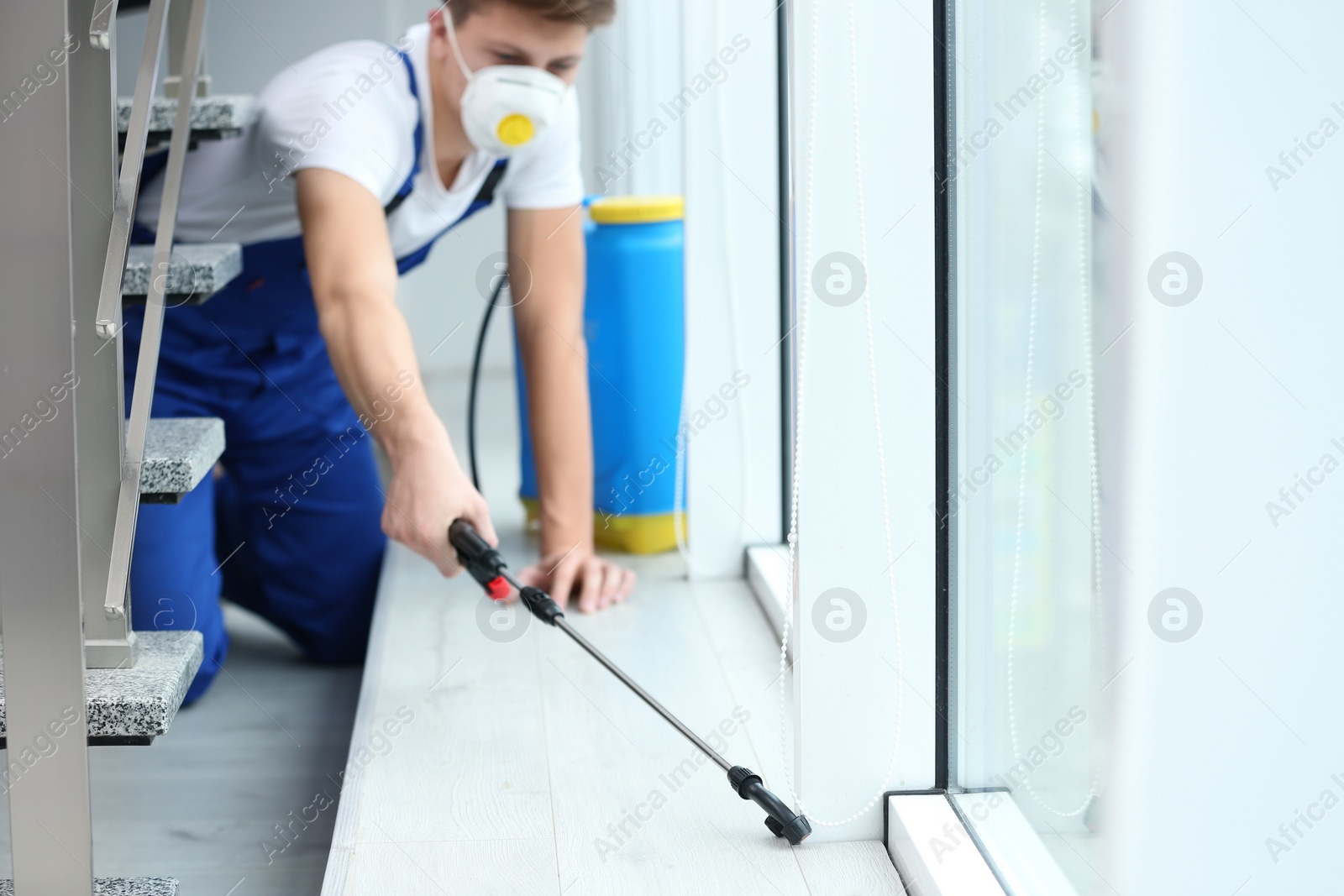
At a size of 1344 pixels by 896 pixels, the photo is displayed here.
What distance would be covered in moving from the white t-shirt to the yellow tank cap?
0.16 feet

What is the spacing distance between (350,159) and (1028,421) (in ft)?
3.25

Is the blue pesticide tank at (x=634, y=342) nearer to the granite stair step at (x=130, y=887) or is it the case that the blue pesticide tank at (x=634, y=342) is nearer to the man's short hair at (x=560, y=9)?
the man's short hair at (x=560, y=9)

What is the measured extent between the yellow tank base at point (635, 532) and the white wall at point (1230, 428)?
1.38 m

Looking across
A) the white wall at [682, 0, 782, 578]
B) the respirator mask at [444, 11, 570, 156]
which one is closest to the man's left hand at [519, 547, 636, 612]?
the white wall at [682, 0, 782, 578]

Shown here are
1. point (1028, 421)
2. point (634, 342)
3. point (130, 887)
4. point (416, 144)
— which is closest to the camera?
point (1028, 421)

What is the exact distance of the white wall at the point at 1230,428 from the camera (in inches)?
26.0

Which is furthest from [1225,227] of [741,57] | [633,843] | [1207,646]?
[741,57]

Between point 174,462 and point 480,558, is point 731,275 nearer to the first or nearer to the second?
point 480,558

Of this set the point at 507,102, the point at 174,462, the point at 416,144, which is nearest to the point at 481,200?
the point at 416,144

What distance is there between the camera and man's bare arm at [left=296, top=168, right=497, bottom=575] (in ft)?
4.70

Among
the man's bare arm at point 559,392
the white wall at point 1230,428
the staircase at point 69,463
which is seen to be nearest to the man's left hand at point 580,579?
the man's bare arm at point 559,392

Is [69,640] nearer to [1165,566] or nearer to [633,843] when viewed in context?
[633,843]

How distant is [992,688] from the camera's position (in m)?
1.12

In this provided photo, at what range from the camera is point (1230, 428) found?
2.27 feet
